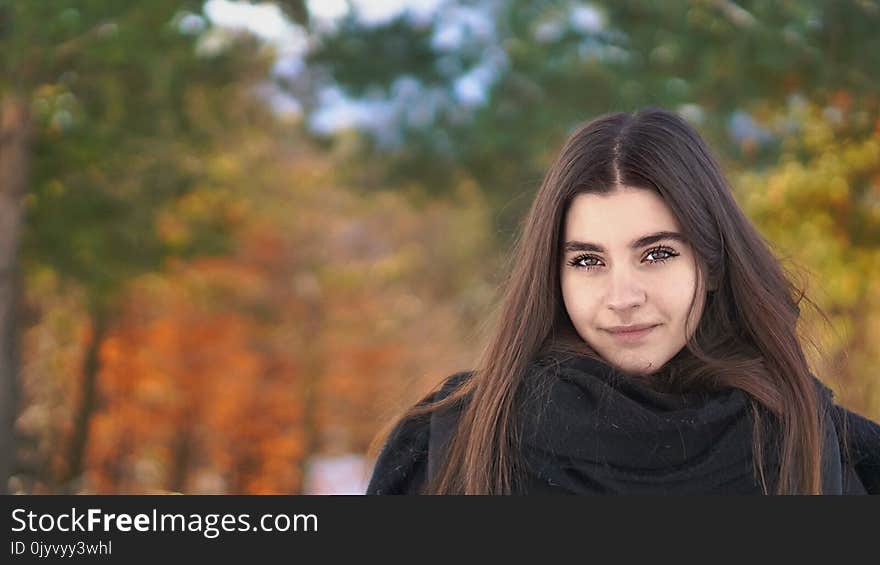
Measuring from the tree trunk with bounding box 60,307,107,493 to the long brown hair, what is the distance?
44.6 feet

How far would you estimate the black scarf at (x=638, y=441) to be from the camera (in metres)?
2.19

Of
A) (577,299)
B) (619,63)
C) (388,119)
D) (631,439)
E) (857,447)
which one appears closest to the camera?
(631,439)

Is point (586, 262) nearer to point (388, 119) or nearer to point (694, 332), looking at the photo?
point (694, 332)

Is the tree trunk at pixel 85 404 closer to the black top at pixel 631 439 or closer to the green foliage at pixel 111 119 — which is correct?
the green foliage at pixel 111 119

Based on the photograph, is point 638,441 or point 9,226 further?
point 9,226

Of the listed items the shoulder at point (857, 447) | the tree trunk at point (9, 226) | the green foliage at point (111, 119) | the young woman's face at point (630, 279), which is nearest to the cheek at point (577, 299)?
the young woman's face at point (630, 279)

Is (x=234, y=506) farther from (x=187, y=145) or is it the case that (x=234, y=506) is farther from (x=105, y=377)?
(x=105, y=377)

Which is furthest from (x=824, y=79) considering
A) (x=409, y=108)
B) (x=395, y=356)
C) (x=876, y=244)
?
(x=395, y=356)

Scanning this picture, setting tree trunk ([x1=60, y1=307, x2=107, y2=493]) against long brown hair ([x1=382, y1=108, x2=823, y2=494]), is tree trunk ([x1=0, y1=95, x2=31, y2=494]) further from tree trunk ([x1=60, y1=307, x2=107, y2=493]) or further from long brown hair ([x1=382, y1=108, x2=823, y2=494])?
tree trunk ([x1=60, y1=307, x2=107, y2=493])

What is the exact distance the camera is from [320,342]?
20031 millimetres

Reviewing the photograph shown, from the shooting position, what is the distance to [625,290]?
7.30 ft

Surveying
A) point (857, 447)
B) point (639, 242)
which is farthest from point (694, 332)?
point (857, 447)

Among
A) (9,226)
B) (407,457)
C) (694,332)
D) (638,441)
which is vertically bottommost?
(638,441)

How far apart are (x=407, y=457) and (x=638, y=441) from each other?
20.9 inches
